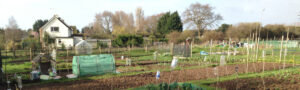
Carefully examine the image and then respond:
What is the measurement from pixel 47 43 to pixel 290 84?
25440 millimetres

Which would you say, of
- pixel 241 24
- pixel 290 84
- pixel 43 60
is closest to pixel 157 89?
pixel 290 84

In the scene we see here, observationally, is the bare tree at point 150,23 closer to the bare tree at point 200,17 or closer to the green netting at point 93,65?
the bare tree at point 200,17

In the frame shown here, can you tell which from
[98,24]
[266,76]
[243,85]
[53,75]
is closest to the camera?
[243,85]

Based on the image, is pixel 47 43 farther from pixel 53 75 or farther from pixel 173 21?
pixel 173 21

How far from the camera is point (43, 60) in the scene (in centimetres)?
901

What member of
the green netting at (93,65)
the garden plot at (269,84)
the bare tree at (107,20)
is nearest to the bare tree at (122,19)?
the bare tree at (107,20)

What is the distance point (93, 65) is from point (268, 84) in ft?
21.8

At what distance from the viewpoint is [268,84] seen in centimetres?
595

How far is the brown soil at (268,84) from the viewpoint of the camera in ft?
18.4

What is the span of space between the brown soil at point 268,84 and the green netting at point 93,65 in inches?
190

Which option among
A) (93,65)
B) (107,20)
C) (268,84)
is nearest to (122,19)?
(107,20)

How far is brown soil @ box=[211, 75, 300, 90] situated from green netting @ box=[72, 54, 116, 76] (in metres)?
4.81

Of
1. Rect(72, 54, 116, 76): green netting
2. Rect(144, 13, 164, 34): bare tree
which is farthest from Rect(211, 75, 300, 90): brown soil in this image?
Rect(144, 13, 164, 34): bare tree

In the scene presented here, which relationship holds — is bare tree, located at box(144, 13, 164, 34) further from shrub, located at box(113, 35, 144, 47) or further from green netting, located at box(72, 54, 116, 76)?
green netting, located at box(72, 54, 116, 76)
